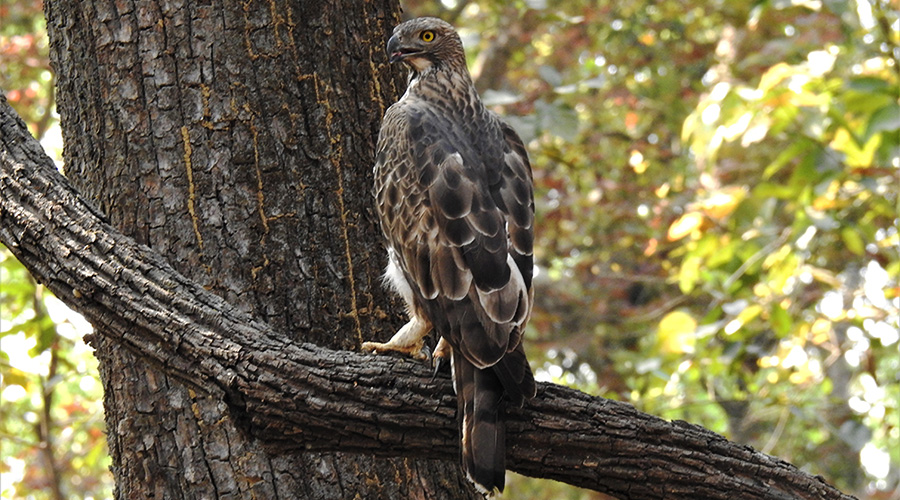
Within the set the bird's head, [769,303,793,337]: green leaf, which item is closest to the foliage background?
[769,303,793,337]: green leaf

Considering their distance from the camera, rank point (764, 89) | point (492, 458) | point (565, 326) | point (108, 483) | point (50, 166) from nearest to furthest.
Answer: point (492, 458), point (50, 166), point (764, 89), point (565, 326), point (108, 483)

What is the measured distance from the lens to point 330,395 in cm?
212

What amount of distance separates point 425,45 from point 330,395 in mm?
1417

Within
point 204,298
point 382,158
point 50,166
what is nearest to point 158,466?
point 204,298

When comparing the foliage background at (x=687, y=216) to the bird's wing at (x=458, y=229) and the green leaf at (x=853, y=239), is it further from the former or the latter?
the bird's wing at (x=458, y=229)

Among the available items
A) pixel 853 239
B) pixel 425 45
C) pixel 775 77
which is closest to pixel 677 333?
pixel 853 239

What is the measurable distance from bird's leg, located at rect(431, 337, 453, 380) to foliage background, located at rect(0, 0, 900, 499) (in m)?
1.53

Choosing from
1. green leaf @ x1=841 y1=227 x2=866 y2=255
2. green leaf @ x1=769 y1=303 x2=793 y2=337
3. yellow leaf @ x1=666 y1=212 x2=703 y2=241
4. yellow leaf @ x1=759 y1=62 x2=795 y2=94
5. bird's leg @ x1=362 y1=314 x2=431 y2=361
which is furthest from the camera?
yellow leaf @ x1=666 y1=212 x2=703 y2=241

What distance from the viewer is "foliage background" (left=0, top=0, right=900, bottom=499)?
14.1ft

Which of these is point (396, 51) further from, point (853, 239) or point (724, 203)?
point (853, 239)

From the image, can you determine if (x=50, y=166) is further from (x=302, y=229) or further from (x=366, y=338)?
(x=366, y=338)

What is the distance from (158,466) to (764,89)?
2939 mm

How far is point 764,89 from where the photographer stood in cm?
416

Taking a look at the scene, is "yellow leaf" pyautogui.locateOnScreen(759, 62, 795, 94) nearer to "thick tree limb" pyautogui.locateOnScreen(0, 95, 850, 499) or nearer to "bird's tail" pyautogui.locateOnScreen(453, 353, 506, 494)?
"thick tree limb" pyautogui.locateOnScreen(0, 95, 850, 499)
